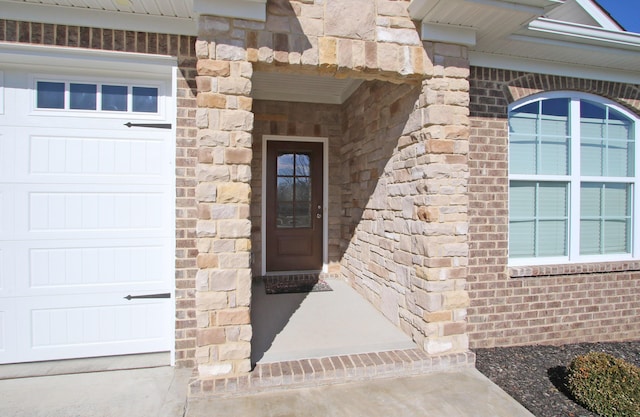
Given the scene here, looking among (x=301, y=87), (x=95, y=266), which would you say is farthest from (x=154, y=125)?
(x=301, y=87)

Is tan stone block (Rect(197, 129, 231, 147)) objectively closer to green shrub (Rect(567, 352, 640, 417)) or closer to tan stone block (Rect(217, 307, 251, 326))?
tan stone block (Rect(217, 307, 251, 326))

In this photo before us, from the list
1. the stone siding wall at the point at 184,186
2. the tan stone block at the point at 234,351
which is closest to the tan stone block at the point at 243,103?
the stone siding wall at the point at 184,186

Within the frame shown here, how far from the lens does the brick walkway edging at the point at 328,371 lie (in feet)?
7.88

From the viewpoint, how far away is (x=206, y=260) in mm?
2420

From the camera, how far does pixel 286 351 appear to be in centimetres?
280

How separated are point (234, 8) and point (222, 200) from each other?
141 cm

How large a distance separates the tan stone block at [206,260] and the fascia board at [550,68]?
3190 mm

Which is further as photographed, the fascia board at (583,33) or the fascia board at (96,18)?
the fascia board at (583,33)

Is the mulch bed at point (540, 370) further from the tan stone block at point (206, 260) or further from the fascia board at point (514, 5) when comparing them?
the fascia board at point (514, 5)

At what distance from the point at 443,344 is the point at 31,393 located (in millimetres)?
3247

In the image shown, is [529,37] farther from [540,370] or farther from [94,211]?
[94,211]

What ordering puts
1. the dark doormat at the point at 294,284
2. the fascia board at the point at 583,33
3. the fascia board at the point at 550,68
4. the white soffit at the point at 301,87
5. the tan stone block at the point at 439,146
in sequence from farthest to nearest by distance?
the dark doormat at the point at 294,284 < the white soffit at the point at 301,87 < the fascia board at the point at 550,68 < the fascia board at the point at 583,33 < the tan stone block at the point at 439,146

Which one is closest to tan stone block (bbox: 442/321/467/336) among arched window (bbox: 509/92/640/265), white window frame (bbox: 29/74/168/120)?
arched window (bbox: 509/92/640/265)

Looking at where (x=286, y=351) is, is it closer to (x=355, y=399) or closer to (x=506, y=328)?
(x=355, y=399)
